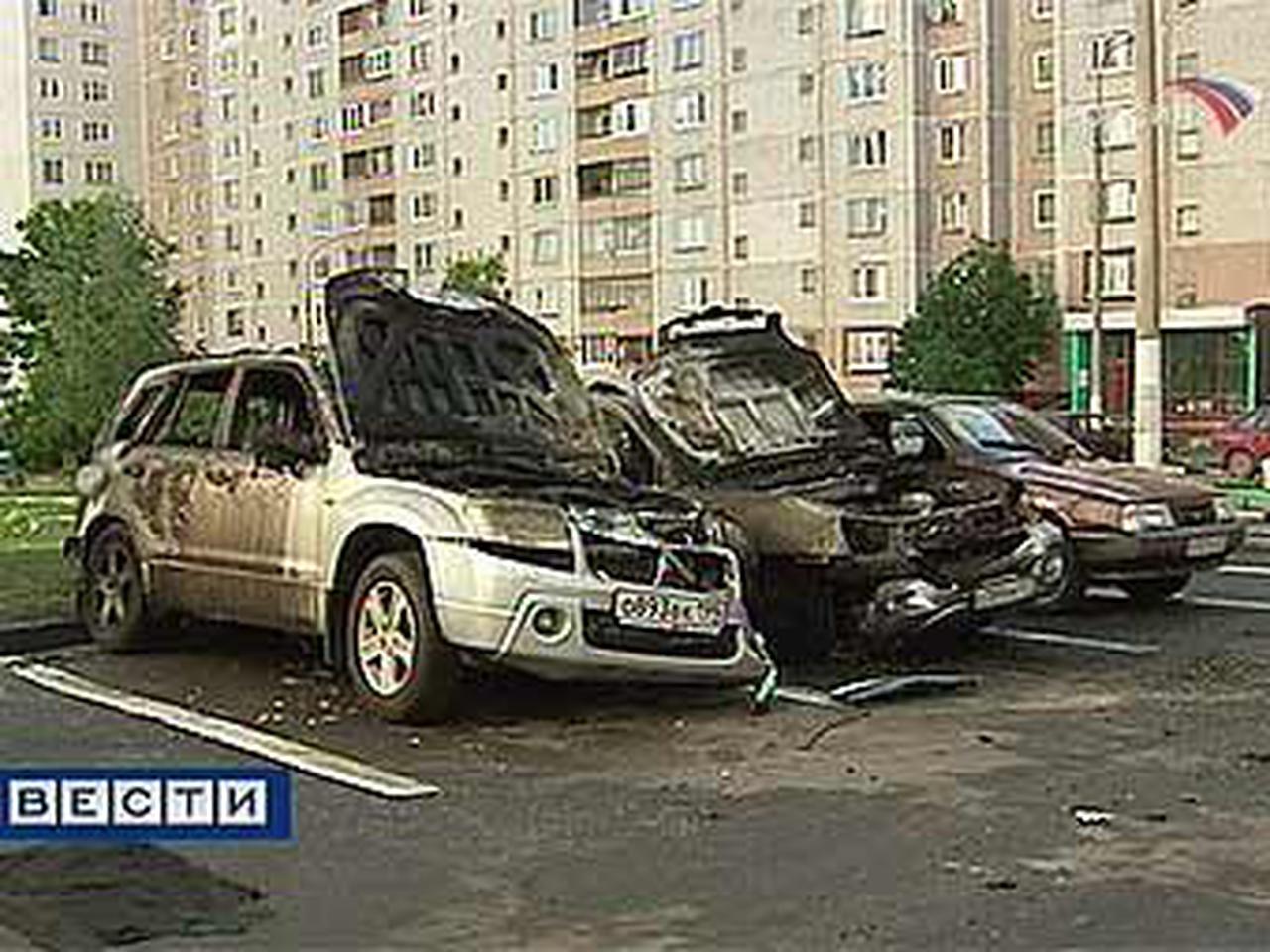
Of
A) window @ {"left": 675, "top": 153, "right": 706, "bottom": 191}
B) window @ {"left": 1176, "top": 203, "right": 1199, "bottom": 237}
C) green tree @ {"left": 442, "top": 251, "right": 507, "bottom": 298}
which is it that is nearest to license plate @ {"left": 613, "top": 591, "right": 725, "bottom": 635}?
window @ {"left": 1176, "top": 203, "right": 1199, "bottom": 237}

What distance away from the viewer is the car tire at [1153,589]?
41.9 ft

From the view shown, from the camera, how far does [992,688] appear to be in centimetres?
970

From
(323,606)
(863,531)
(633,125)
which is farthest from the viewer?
(633,125)

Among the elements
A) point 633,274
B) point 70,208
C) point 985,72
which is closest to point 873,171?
point 985,72

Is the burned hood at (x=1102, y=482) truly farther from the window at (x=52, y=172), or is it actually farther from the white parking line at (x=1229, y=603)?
the window at (x=52, y=172)

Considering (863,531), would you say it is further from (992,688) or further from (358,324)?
(358,324)

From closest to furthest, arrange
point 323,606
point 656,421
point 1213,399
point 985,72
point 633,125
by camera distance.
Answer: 1. point 323,606
2. point 656,421
3. point 1213,399
4. point 985,72
5. point 633,125

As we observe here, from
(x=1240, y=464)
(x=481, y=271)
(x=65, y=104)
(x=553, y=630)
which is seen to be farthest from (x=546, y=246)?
(x=553, y=630)

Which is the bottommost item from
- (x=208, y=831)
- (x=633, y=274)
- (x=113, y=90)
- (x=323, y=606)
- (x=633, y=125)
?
(x=208, y=831)

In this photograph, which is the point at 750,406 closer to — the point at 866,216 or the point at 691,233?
the point at 866,216

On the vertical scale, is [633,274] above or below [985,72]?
below

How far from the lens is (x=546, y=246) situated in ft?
247

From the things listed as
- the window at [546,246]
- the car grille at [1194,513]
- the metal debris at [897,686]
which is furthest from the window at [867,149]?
the metal debris at [897,686]

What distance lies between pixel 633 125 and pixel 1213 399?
2728 cm
